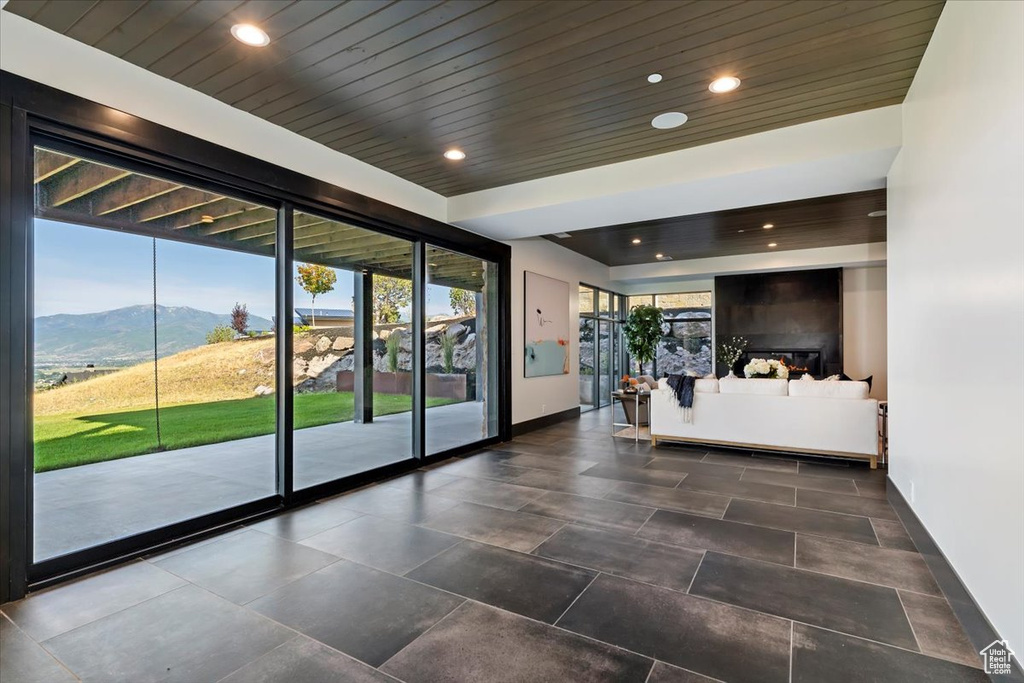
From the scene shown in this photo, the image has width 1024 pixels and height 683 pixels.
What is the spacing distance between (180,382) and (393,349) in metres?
2.08

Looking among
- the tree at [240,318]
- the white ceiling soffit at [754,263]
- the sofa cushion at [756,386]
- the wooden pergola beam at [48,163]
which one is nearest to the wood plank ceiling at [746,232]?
the white ceiling soffit at [754,263]

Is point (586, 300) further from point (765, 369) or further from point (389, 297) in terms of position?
point (389, 297)

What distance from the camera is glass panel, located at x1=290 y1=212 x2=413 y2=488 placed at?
4336 millimetres

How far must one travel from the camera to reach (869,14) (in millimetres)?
2582

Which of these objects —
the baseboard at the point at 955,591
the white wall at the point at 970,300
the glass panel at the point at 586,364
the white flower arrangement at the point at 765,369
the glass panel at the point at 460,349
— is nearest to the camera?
the white wall at the point at 970,300

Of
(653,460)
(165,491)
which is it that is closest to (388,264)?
(165,491)

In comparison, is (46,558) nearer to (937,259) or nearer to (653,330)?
(937,259)

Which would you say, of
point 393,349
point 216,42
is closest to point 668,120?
point 216,42

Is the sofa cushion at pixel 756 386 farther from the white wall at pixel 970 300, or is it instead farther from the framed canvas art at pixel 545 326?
the framed canvas art at pixel 545 326

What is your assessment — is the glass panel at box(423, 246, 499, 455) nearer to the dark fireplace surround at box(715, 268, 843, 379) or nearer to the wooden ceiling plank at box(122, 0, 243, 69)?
the wooden ceiling plank at box(122, 0, 243, 69)

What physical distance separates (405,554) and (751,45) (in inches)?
Result: 148

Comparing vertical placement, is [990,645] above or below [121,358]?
below

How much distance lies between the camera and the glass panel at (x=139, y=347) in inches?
114

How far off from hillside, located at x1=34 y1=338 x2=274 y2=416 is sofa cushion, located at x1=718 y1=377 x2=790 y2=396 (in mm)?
5131
